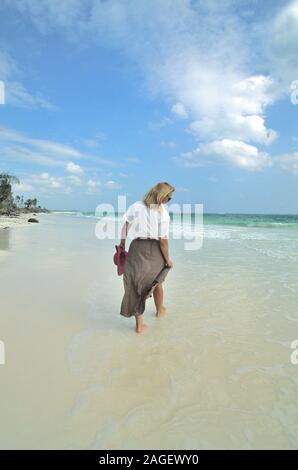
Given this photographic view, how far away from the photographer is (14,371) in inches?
106

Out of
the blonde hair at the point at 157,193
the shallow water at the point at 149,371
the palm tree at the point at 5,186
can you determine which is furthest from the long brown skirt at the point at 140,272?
the palm tree at the point at 5,186

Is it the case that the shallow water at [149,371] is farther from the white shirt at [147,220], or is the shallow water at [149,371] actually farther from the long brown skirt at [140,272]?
the white shirt at [147,220]

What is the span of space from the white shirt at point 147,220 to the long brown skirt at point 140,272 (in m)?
0.12

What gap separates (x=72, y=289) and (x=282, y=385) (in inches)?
159

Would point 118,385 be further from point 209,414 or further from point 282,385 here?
point 282,385

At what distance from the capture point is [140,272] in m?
3.73

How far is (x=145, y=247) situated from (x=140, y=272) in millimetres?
329

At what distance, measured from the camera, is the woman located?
363 cm

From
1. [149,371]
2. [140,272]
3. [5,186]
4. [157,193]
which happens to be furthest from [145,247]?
[5,186]

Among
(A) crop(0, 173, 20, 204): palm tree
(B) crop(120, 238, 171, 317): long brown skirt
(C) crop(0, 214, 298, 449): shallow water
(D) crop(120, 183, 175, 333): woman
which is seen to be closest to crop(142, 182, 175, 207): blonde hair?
(D) crop(120, 183, 175, 333): woman

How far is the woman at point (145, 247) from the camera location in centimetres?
363

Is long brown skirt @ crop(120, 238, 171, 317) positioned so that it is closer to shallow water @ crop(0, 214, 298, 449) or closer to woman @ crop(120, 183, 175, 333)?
woman @ crop(120, 183, 175, 333)

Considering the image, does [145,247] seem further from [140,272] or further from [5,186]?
[5,186]
